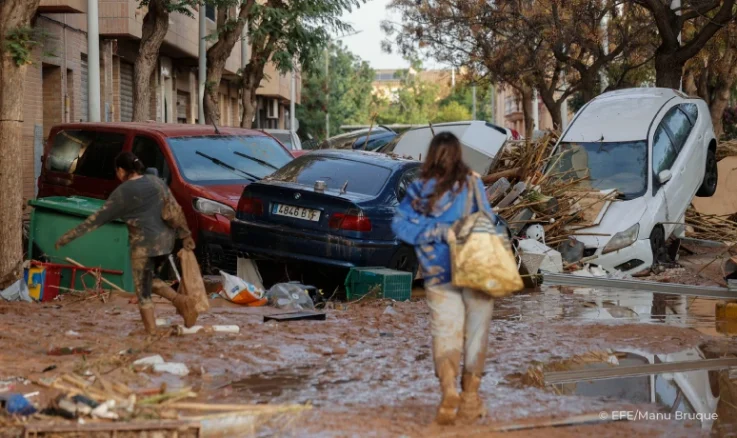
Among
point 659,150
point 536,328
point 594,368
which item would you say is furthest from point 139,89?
point 594,368

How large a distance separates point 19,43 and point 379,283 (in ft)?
13.8

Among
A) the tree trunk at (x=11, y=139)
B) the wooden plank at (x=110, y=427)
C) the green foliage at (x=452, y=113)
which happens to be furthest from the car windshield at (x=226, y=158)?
the green foliage at (x=452, y=113)

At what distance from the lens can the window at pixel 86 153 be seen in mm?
14203

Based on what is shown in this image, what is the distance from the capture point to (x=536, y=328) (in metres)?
10.1

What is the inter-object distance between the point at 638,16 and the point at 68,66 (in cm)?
1539

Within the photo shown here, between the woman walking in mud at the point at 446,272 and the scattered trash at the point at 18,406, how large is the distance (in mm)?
2112

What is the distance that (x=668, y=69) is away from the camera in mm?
22625

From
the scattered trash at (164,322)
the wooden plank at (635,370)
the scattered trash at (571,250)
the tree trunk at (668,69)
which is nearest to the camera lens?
the wooden plank at (635,370)

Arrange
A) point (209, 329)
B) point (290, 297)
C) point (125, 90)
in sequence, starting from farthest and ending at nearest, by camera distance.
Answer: point (125, 90)
point (290, 297)
point (209, 329)

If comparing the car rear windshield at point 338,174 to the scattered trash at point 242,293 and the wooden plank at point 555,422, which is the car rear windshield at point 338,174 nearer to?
the scattered trash at point 242,293

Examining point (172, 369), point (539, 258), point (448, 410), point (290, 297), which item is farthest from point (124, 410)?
point (539, 258)

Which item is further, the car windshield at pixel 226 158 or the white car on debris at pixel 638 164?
the white car on debris at pixel 638 164

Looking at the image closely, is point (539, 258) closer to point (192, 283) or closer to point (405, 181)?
point (405, 181)

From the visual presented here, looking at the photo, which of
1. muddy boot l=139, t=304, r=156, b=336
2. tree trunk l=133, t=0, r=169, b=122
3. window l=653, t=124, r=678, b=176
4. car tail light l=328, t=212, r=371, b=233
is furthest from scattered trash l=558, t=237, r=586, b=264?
tree trunk l=133, t=0, r=169, b=122
